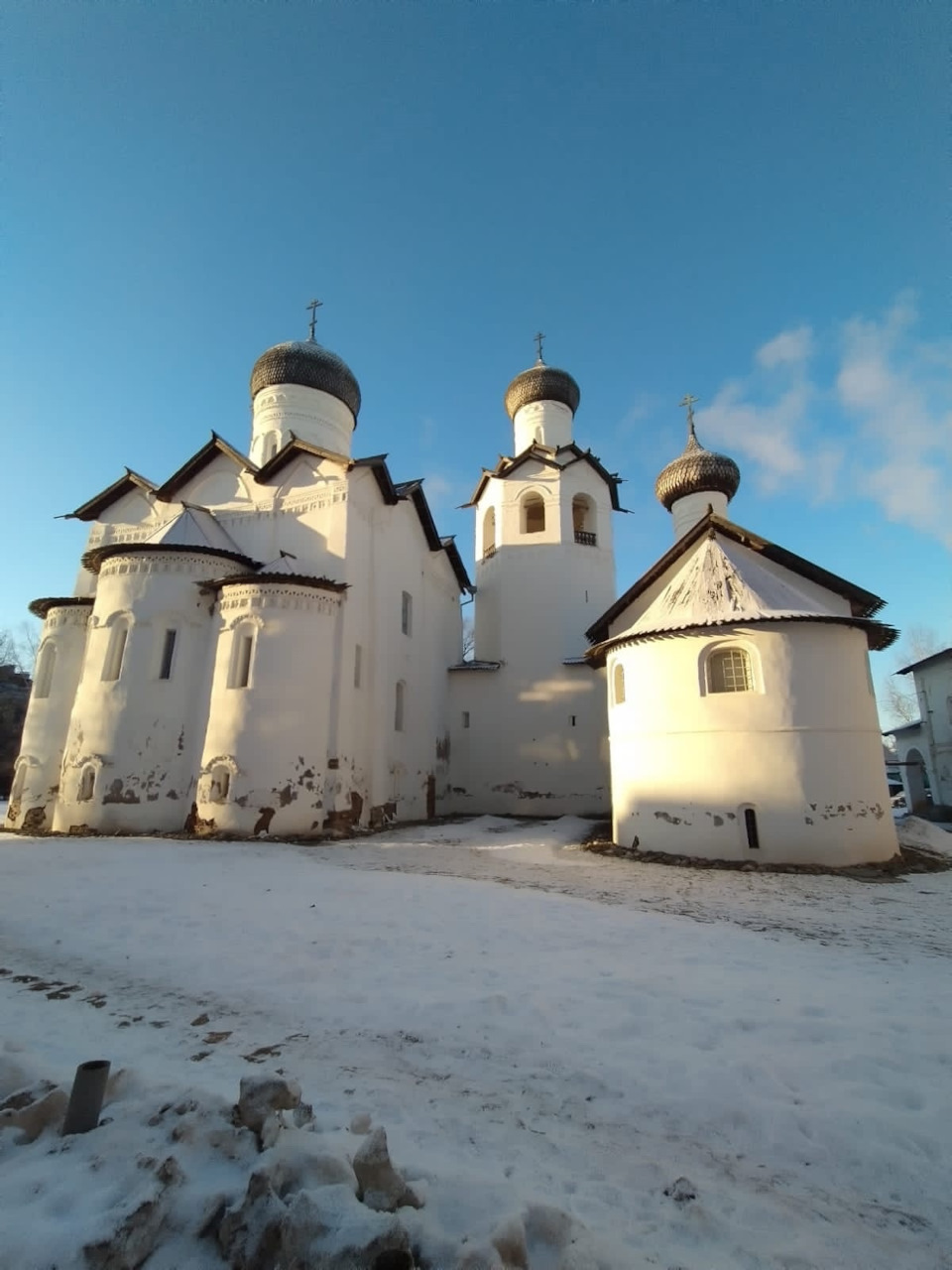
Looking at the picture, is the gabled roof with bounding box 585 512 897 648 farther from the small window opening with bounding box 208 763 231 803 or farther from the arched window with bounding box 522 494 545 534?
the small window opening with bounding box 208 763 231 803

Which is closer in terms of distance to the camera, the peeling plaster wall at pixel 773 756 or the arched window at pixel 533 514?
the peeling plaster wall at pixel 773 756

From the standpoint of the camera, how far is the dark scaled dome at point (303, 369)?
818 inches

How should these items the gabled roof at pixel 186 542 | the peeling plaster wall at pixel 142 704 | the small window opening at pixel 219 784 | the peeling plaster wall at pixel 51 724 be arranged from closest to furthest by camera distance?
the small window opening at pixel 219 784 < the peeling plaster wall at pixel 142 704 < the peeling plaster wall at pixel 51 724 < the gabled roof at pixel 186 542

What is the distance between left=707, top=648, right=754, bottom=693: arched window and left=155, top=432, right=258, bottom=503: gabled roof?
591 inches

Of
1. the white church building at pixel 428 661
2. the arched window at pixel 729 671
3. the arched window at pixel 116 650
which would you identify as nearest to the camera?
the white church building at pixel 428 661

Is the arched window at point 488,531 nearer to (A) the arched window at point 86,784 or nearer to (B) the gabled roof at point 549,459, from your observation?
(B) the gabled roof at point 549,459

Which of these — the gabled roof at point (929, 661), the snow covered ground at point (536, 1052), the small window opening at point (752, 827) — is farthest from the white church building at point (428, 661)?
the gabled roof at point (929, 661)

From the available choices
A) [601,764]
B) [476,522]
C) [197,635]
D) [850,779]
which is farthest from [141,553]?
[850,779]

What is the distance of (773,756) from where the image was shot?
10359 millimetres

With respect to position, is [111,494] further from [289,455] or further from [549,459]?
[549,459]

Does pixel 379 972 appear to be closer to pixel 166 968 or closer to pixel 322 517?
pixel 166 968

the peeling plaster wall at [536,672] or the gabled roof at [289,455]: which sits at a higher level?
the gabled roof at [289,455]

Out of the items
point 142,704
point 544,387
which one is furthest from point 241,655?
point 544,387

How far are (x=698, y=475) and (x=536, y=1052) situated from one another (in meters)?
18.9
